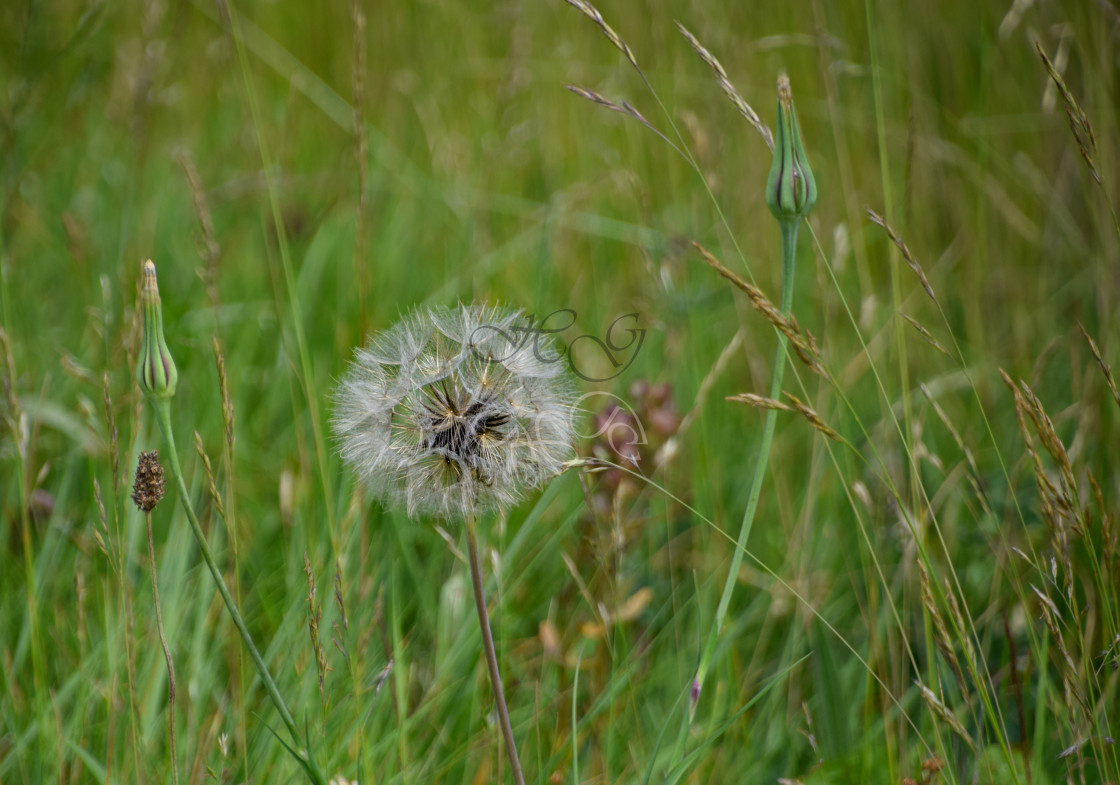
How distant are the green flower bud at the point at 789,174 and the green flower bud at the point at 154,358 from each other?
79 centimetres

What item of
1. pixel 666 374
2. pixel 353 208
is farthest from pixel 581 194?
pixel 353 208

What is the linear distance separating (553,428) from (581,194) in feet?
4.27

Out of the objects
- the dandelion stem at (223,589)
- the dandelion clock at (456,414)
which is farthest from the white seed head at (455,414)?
the dandelion stem at (223,589)

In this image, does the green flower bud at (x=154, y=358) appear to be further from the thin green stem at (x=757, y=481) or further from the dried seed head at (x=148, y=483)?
the thin green stem at (x=757, y=481)

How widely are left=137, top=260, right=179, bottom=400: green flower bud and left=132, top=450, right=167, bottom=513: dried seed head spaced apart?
0.08 m

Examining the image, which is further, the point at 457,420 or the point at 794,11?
the point at 794,11

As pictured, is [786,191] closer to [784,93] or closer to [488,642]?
[784,93]

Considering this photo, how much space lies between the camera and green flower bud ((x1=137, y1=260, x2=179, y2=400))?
1.04 meters

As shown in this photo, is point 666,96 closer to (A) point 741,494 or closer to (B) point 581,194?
(B) point 581,194

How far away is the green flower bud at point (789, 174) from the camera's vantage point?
1.13 m

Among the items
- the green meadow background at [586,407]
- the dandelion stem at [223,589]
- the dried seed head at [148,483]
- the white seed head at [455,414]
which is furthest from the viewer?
the green meadow background at [586,407]

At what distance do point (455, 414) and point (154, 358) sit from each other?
16.5 inches

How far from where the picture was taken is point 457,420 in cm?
128

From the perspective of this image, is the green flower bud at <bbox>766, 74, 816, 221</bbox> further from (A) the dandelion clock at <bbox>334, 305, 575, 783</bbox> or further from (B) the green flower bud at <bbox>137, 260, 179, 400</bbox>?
(B) the green flower bud at <bbox>137, 260, 179, 400</bbox>
